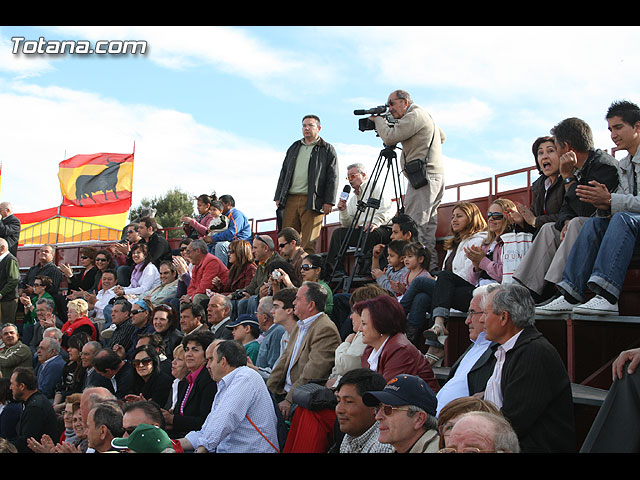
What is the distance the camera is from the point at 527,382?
137 inches

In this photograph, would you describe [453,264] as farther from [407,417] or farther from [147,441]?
[147,441]

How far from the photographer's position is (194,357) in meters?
6.03

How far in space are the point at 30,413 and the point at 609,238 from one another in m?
5.96

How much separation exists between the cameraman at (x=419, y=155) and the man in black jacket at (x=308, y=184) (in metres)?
1.59

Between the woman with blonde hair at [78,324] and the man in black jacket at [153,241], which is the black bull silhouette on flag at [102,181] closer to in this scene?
the man in black jacket at [153,241]

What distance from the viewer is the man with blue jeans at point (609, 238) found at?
446 centimetres

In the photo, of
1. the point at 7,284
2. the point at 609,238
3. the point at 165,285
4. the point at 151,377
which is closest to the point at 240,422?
the point at 151,377

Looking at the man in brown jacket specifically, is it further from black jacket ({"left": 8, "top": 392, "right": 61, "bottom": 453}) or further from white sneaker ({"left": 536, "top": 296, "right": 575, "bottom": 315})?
black jacket ({"left": 8, "top": 392, "right": 61, "bottom": 453})

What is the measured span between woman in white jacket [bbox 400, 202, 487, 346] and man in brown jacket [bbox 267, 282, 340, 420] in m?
0.75

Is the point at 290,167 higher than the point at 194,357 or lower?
higher

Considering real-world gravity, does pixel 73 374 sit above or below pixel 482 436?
below
